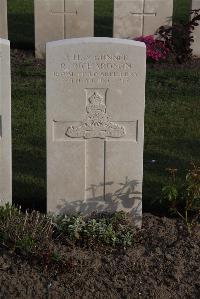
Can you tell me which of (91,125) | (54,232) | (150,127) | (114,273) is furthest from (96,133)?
(150,127)

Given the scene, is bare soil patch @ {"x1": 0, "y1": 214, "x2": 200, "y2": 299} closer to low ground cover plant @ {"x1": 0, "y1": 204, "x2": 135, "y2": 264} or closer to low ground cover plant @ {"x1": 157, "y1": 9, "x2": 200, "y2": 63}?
low ground cover plant @ {"x1": 0, "y1": 204, "x2": 135, "y2": 264}

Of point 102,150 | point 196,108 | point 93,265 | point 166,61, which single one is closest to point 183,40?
point 166,61

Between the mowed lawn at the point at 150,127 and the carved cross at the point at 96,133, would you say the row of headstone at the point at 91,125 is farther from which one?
the mowed lawn at the point at 150,127

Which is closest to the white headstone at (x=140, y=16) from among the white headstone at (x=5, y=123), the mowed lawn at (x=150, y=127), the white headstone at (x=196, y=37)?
the white headstone at (x=196, y=37)

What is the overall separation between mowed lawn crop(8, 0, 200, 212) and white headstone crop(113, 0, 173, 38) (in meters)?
1.01

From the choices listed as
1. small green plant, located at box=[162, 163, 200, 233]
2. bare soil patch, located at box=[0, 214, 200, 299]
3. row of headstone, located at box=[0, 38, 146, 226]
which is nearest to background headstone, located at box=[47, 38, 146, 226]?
row of headstone, located at box=[0, 38, 146, 226]

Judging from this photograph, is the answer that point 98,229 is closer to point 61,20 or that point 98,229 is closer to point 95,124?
point 95,124

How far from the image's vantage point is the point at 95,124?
211 inches

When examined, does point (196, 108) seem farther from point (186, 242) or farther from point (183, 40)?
point (186, 242)

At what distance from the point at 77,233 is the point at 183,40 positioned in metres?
7.22

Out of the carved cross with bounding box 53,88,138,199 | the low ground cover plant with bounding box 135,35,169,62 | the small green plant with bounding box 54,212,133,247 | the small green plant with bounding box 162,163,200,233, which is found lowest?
the small green plant with bounding box 54,212,133,247

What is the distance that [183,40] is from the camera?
1186cm

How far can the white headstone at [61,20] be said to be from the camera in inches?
469

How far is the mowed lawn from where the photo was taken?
6.59m
